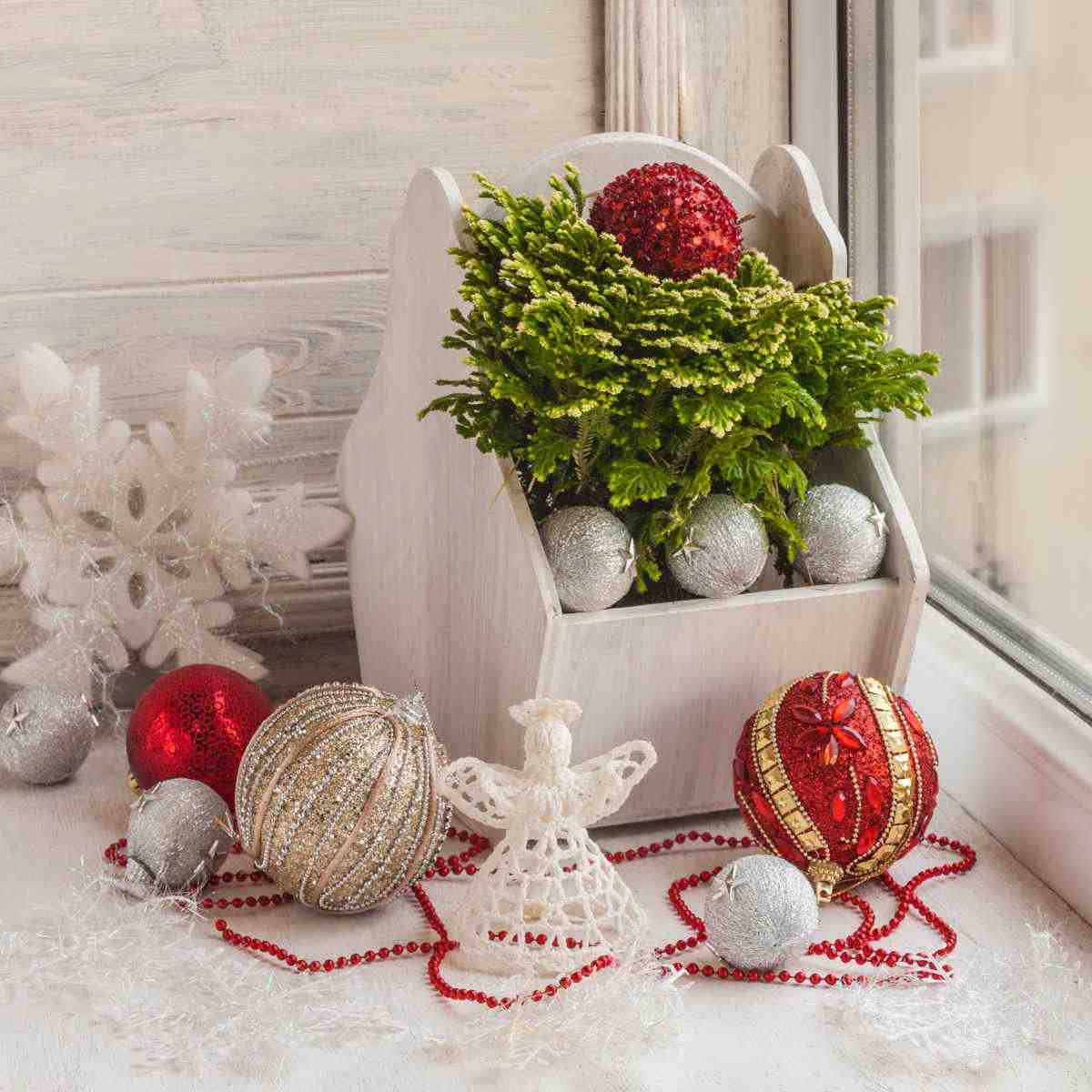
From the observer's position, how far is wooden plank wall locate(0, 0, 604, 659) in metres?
1.20

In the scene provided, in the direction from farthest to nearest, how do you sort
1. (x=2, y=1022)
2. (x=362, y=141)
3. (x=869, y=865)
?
(x=362, y=141), (x=869, y=865), (x=2, y=1022)

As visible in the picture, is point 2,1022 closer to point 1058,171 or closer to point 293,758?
point 293,758

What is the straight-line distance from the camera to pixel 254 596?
4.29ft

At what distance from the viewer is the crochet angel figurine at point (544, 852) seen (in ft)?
2.82

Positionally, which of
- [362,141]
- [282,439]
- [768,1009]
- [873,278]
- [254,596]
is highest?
[362,141]

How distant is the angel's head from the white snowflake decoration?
14.5 inches

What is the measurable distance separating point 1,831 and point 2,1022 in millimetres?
266

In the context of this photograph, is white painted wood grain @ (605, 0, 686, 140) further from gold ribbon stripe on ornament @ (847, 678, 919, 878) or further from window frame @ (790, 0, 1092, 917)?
gold ribbon stripe on ornament @ (847, 678, 919, 878)

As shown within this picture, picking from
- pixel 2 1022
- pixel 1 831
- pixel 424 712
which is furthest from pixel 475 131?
pixel 2 1022

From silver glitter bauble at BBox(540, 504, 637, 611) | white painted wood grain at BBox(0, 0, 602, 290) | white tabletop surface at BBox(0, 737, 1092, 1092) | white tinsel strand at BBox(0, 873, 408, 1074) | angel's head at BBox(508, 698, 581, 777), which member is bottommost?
white tabletop surface at BBox(0, 737, 1092, 1092)

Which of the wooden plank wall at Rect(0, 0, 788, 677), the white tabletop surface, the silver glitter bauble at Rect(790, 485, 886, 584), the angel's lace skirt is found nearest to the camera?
the white tabletop surface

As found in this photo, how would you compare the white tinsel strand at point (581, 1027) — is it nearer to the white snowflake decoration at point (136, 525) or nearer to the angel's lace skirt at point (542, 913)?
the angel's lace skirt at point (542, 913)

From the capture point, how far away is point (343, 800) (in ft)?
2.87

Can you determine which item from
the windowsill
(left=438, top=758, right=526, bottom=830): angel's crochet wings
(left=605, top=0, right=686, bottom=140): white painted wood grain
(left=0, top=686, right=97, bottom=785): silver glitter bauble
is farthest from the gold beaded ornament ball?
(left=605, top=0, right=686, bottom=140): white painted wood grain
